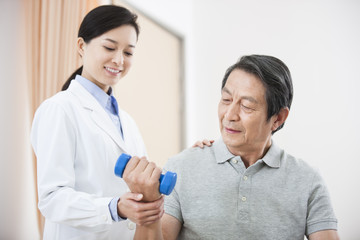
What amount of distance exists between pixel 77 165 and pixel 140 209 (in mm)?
398

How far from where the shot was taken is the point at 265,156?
1218mm

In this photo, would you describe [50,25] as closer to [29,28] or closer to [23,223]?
[29,28]

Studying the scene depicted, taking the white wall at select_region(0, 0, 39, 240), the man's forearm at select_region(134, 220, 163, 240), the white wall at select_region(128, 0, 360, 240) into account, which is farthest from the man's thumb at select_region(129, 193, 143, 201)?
the white wall at select_region(128, 0, 360, 240)

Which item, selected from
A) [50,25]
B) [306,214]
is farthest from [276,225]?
[50,25]

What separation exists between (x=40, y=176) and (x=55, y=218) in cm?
15

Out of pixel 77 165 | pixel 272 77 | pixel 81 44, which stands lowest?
pixel 77 165

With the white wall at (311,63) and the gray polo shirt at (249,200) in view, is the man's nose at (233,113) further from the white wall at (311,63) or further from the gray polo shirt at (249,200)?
the white wall at (311,63)

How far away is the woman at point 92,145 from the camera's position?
1021 millimetres

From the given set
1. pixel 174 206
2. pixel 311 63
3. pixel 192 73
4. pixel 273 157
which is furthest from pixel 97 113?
pixel 192 73

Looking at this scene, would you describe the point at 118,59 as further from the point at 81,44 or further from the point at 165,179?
the point at 165,179

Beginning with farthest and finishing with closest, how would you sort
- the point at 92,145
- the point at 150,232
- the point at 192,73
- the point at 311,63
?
1. the point at 192,73
2. the point at 311,63
3. the point at 92,145
4. the point at 150,232

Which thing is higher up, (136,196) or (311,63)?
(311,63)

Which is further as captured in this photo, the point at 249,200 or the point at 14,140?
the point at 14,140

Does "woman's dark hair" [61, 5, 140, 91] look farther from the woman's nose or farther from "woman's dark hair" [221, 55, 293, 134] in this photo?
"woman's dark hair" [221, 55, 293, 134]
